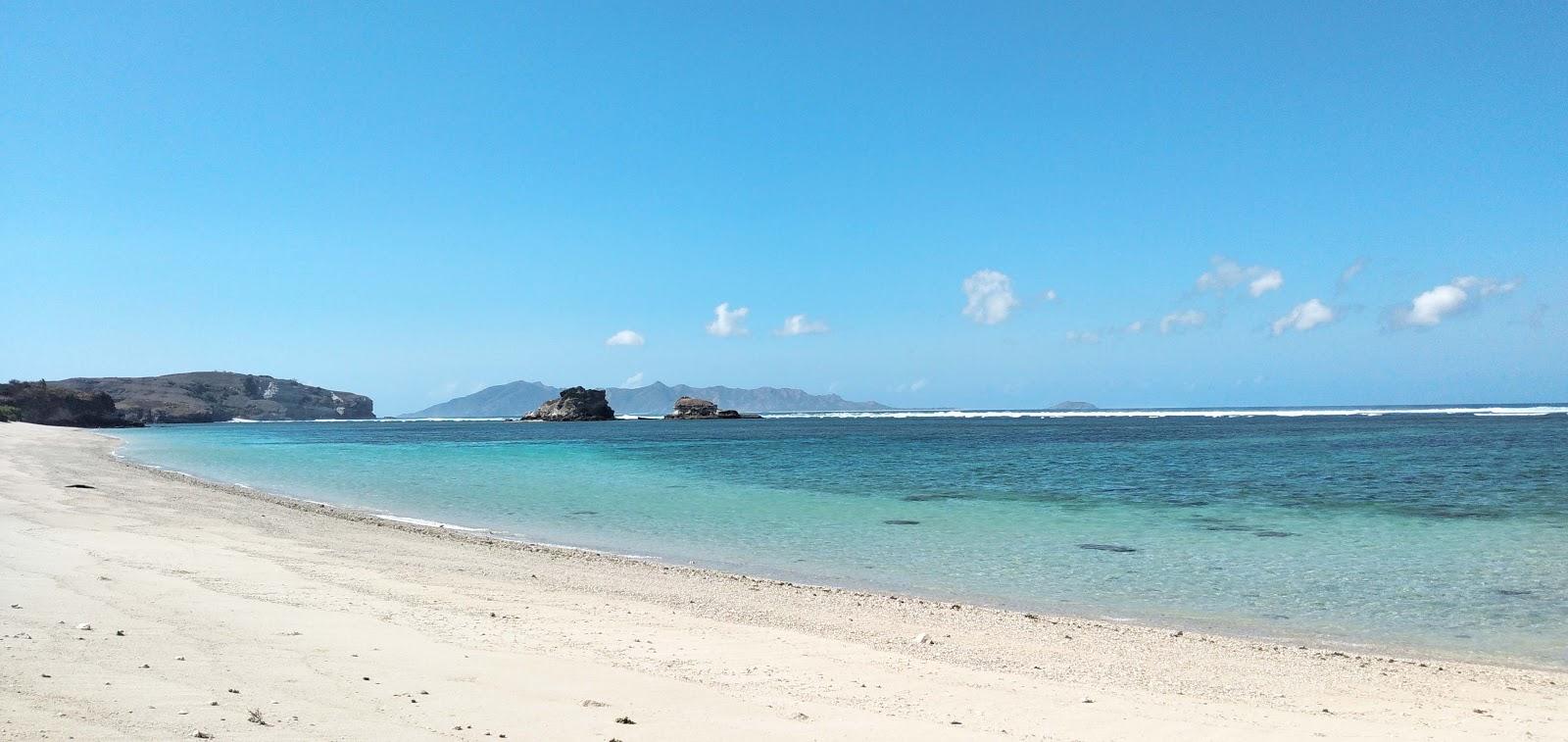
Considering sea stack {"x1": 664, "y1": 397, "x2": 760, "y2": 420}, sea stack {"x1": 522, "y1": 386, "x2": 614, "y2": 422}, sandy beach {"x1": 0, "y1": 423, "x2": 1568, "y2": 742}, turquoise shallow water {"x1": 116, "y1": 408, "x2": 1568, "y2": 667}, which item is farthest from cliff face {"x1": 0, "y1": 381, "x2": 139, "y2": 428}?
sandy beach {"x1": 0, "y1": 423, "x2": 1568, "y2": 742}

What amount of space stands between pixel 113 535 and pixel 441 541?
16.7ft

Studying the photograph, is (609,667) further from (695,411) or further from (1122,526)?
(695,411)

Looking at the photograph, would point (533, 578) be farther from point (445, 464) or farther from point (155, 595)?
point (445, 464)

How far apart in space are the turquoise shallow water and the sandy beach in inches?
79.9

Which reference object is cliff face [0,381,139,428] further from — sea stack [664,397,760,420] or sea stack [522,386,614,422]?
sea stack [664,397,760,420]

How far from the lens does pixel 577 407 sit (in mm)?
163375

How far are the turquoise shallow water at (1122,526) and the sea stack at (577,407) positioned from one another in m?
121

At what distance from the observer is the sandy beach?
5348mm

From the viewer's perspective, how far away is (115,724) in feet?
15.0

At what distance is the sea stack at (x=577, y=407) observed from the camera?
535 ft

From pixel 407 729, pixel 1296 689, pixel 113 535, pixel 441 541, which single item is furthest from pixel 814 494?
pixel 407 729

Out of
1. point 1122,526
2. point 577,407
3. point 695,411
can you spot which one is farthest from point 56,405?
point 1122,526

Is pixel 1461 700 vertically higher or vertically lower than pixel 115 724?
lower

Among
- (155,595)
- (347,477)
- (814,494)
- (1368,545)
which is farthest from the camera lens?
(347,477)
